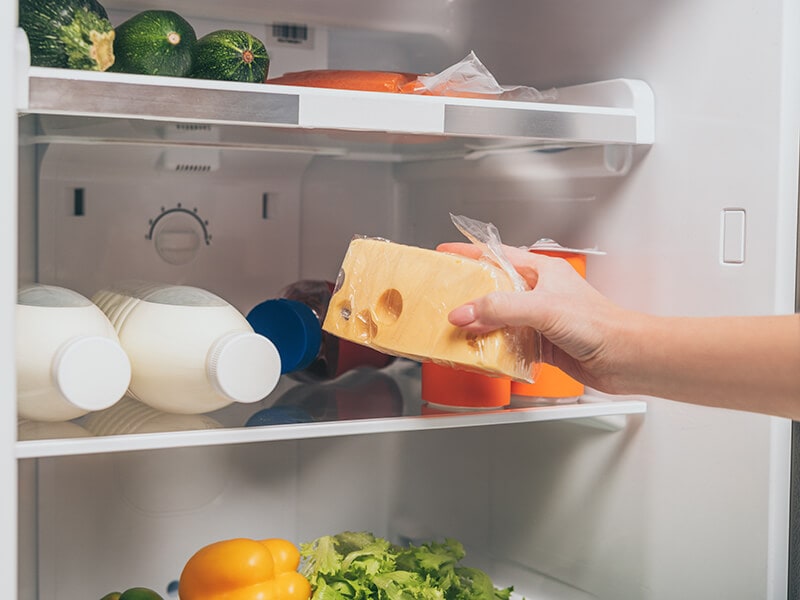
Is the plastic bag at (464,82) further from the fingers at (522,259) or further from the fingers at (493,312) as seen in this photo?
the fingers at (493,312)

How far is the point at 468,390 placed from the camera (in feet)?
3.99

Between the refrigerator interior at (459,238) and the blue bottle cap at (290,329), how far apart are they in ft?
0.30

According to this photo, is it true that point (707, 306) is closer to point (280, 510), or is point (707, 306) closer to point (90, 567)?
point (280, 510)

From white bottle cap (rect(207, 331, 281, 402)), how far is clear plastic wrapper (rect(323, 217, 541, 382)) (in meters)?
0.09

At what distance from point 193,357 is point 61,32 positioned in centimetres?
35

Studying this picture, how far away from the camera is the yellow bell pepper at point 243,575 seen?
115 cm

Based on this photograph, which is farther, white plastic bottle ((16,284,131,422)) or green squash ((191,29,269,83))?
green squash ((191,29,269,83))

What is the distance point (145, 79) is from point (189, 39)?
18 cm

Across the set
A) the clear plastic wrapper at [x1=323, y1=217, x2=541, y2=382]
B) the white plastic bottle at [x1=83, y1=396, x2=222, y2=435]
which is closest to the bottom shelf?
the white plastic bottle at [x1=83, y1=396, x2=222, y2=435]

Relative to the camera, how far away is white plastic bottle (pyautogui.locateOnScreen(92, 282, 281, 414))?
1019 mm

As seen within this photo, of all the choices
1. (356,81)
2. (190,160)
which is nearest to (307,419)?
(356,81)

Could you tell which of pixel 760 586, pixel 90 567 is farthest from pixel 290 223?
pixel 760 586

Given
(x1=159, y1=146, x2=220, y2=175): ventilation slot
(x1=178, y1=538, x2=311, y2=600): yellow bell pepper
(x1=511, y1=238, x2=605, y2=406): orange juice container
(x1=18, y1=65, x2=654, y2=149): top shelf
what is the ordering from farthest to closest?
(x1=159, y1=146, x2=220, y2=175): ventilation slot < (x1=511, y1=238, x2=605, y2=406): orange juice container < (x1=178, y1=538, x2=311, y2=600): yellow bell pepper < (x1=18, y1=65, x2=654, y2=149): top shelf

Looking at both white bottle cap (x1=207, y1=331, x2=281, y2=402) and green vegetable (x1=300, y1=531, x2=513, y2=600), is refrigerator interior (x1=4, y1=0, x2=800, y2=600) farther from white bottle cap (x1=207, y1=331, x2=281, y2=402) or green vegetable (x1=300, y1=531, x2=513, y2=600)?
green vegetable (x1=300, y1=531, x2=513, y2=600)
